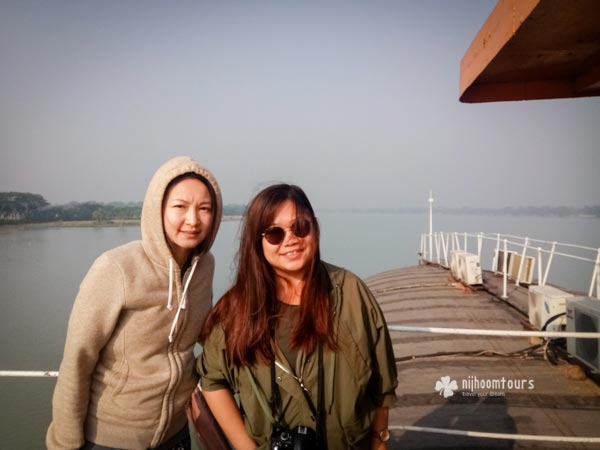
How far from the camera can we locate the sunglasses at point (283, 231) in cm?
160

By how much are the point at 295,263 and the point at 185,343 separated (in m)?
0.64

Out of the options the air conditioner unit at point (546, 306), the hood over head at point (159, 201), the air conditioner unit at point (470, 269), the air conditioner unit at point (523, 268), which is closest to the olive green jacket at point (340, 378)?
→ the hood over head at point (159, 201)

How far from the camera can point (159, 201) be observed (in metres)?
1.61

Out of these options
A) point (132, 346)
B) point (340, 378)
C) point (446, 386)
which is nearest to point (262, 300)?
point (340, 378)

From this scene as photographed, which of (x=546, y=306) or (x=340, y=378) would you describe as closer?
(x=340, y=378)

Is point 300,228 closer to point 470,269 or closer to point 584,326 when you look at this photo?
point 584,326

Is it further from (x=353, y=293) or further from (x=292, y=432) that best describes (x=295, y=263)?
(x=292, y=432)

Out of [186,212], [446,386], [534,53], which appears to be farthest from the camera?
[446,386]

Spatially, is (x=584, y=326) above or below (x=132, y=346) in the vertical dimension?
below

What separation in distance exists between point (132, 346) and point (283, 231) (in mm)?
767

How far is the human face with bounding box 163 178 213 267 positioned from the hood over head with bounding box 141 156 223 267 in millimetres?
30

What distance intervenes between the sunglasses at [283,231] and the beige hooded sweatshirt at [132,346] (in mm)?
326

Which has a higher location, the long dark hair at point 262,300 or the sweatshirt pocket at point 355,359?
the long dark hair at point 262,300

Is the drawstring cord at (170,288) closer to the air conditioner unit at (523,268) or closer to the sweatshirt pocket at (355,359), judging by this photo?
Result: the sweatshirt pocket at (355,359)
